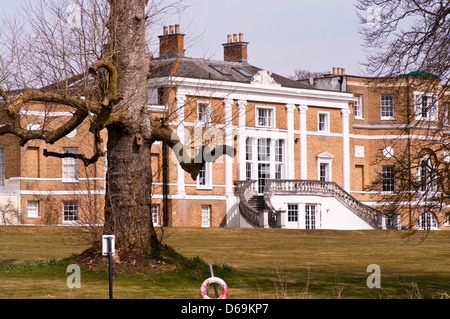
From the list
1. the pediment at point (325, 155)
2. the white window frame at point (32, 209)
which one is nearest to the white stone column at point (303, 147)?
the pediment at point (325, 155)

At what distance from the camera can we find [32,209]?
48062mm

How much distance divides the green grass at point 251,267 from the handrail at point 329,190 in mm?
12646

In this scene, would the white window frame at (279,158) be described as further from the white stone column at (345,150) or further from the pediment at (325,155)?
the white stone column at (345,150)

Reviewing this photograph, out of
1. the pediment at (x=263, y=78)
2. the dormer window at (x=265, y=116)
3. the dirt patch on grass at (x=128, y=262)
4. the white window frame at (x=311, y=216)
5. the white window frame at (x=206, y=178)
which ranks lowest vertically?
the white window frame at (x=311, y=216)

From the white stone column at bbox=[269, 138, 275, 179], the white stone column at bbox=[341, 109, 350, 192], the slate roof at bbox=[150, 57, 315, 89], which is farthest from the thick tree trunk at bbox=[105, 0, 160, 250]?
the white stone column at bbox=[341, 109, 350, 192]

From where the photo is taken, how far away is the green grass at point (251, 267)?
17.0 m

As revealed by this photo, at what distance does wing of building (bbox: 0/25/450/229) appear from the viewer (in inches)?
1896

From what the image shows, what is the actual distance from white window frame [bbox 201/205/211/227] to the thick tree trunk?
31066mm

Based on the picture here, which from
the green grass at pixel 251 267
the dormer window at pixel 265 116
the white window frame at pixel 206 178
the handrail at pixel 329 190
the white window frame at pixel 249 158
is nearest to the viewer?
the green grass at pixel 251 267

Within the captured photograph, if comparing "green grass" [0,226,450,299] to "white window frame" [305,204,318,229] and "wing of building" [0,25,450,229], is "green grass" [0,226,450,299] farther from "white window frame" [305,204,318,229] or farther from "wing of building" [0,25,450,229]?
"white window frame" [305,204,318,229]

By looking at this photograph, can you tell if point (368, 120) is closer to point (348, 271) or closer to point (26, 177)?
point (26, 177)

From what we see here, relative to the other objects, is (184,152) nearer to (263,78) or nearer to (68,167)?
(68,167)
